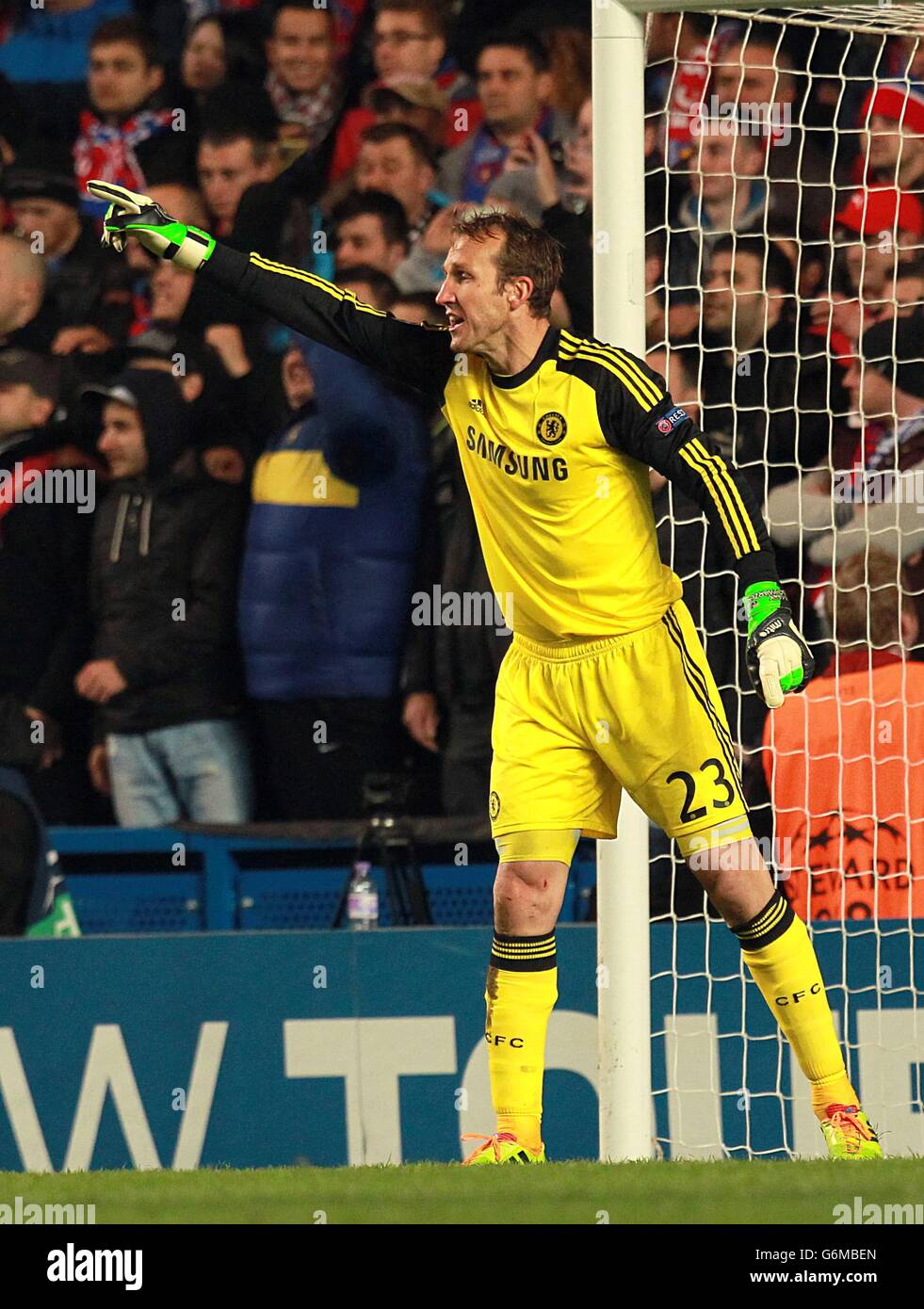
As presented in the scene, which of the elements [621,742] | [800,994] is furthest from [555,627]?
[800,994]

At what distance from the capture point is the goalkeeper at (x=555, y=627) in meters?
4.33

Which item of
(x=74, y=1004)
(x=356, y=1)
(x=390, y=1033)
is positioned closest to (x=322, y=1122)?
(x=390, y=1033)

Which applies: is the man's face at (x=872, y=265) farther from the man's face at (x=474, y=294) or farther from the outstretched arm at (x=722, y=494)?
the man's face at (x=474, y=294)

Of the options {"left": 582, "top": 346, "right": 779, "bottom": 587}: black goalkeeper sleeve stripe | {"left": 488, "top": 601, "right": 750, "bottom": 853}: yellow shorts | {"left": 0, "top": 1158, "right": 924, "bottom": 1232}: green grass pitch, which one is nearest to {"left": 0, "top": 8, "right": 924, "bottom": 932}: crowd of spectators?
{"left": 488, "top": 601, "right": 750, "bottom": 853}: yellow shorts

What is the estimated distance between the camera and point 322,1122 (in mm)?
6098

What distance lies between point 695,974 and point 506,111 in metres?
3.15

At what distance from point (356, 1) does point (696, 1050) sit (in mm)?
4012

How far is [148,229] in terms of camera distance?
14.4 ft

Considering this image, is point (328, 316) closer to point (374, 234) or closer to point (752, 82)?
point (374, 234)

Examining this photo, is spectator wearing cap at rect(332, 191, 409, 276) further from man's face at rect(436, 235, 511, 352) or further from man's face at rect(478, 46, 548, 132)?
man's face at rect(436, 235, 511, 352)

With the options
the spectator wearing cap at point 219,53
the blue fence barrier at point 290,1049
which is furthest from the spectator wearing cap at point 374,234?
the blue fence barrier at point 290,1049

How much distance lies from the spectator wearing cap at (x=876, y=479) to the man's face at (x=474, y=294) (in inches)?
82.8
